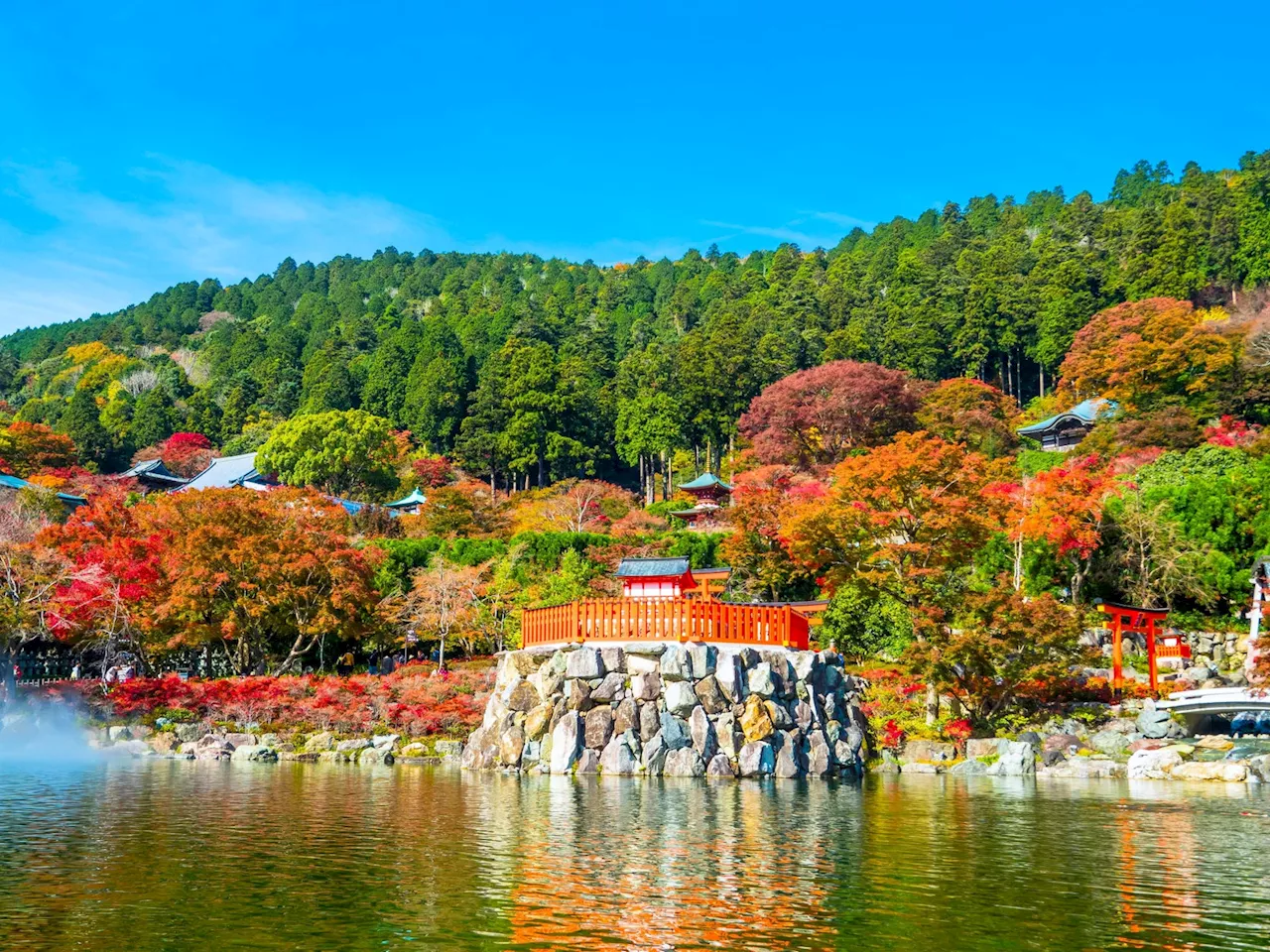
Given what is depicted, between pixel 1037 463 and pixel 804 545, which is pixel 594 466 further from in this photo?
pixel 804 545

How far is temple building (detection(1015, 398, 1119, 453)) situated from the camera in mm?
45031

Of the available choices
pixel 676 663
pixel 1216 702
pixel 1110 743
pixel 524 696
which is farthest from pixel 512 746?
pixel 1216 702

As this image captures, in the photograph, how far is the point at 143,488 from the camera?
5403 cm

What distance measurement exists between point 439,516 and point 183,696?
16.8 meters

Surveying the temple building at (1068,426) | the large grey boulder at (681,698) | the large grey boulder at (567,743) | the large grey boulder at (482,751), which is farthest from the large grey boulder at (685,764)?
the temple building at (1068,426)

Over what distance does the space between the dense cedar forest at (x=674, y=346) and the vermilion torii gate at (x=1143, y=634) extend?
59.2ft

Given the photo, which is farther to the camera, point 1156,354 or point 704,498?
point 704,498

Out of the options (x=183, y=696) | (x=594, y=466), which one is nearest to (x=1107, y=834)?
(x=183, y=696)

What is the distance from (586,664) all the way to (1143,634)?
18005 mm

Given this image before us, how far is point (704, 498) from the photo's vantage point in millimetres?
47531

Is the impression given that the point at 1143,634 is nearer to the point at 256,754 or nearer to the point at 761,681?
the point at 761,681

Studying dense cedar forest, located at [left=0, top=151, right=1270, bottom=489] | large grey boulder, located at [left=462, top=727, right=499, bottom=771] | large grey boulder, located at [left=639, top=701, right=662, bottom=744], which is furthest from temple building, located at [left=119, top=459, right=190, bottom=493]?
large grey boulder, located at [left=639, top=701, right=662, bottom=744]

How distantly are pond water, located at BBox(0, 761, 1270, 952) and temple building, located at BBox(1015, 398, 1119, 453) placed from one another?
32356 mm

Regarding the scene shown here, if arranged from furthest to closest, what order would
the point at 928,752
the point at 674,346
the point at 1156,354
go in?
the point at 674,346
the point at 1156,354
the point at 928,752
